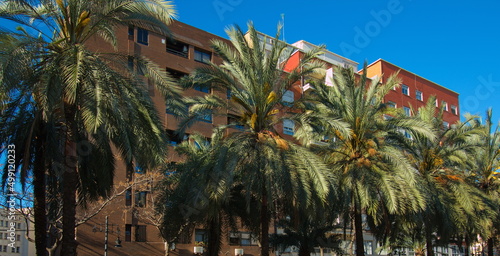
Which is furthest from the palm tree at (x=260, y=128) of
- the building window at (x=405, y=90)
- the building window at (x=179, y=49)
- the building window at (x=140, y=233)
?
the building window at (x=405, y=90)

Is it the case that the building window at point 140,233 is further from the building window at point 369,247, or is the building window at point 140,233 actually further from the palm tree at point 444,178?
the building window at point 369,247

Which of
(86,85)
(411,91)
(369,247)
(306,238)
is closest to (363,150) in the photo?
(306,238)

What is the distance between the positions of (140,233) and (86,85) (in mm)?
22379

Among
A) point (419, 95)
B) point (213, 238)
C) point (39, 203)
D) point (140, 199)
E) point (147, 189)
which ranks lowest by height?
point (213, 238)

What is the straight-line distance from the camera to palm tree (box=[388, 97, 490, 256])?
23.6 m

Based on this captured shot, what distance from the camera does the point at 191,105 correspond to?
63.3 ft

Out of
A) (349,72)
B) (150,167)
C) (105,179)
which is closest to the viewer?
(150,167)

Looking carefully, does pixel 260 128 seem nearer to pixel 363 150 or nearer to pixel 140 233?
pixel 363 150

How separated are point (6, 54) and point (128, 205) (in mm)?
22671

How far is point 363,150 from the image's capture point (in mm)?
20797

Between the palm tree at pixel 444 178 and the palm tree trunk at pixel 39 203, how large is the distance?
14.6m

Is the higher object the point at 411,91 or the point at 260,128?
the point at 411,91

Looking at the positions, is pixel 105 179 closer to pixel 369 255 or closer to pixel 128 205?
pixel 128 205

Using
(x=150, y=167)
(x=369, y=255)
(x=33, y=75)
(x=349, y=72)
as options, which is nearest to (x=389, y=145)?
(x=349, y=72)
